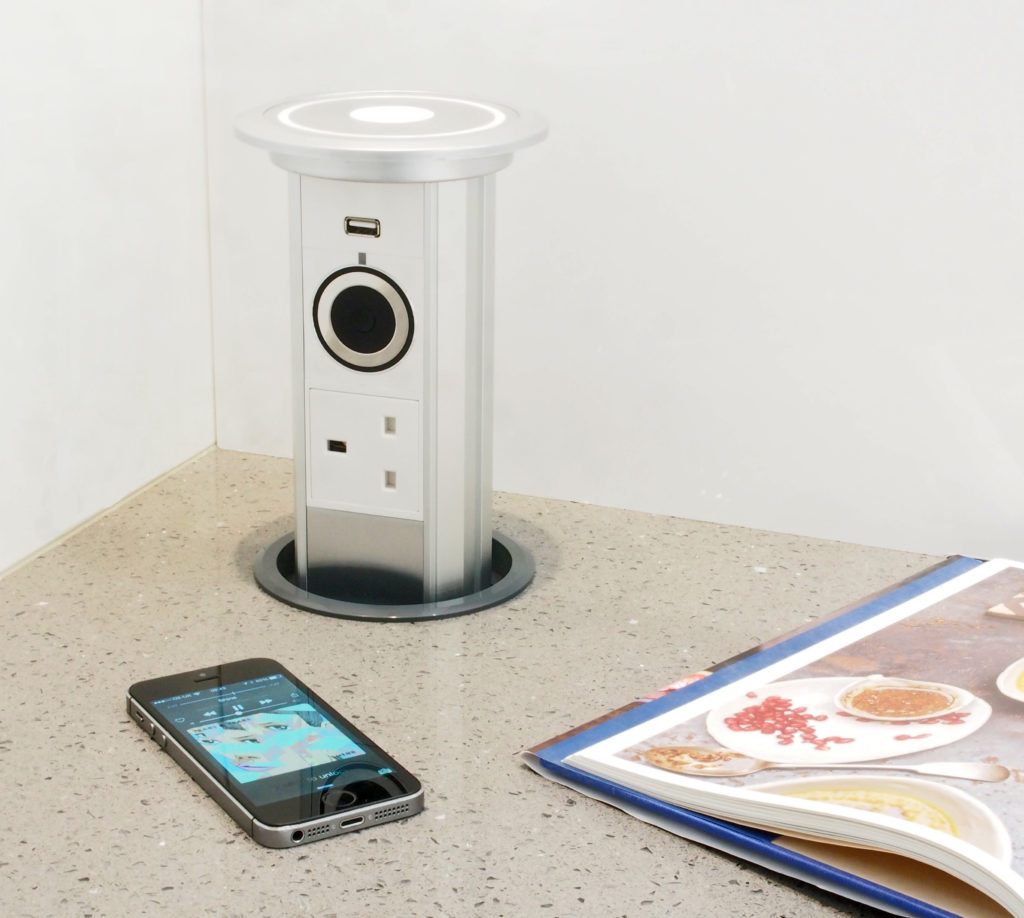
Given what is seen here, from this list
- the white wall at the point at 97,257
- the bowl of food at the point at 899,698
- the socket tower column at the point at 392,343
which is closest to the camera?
the bowl of food at the point at 899,698

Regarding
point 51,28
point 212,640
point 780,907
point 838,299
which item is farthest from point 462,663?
point 51,28

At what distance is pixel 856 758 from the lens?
0.68 metres

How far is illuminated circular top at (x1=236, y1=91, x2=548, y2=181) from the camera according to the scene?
0.82 m

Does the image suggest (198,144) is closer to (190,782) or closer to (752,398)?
(752,398)

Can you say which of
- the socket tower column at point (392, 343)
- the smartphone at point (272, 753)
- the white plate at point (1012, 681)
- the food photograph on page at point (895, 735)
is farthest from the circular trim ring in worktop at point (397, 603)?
the white plate at point (1012, 681)

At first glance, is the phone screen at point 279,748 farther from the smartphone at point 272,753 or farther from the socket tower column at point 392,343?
the socket tower column at point 392,343

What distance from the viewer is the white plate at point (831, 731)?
689mm

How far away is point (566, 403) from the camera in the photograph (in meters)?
1.15

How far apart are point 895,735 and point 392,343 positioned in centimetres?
40

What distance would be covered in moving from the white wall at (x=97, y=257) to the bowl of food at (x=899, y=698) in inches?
24.0

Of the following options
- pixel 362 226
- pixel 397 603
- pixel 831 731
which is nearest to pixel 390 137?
pixel 362 226

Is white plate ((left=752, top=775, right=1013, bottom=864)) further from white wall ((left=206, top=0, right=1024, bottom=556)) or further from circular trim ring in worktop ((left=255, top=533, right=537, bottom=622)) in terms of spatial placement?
white wall ((left=206, top=0, right=1024, bottom=556))

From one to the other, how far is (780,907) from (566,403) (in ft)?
1.91

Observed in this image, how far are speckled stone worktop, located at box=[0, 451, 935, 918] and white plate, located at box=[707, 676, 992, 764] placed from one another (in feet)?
0.21
